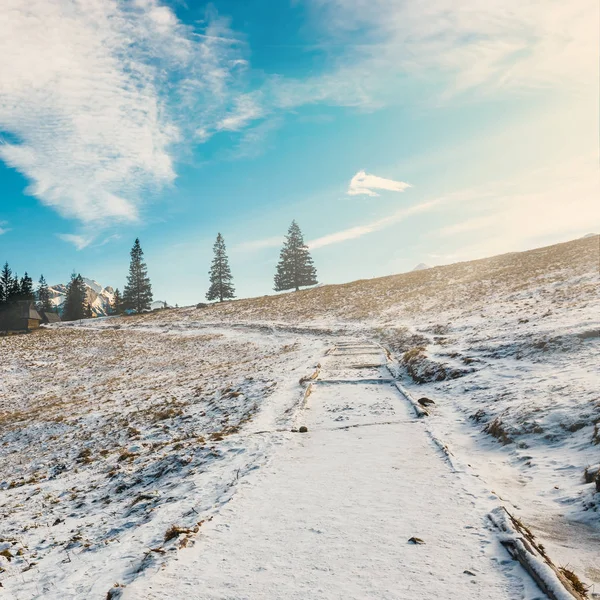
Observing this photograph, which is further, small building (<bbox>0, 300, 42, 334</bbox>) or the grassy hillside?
small building (<bbox>0, 300, 42, 334</bbox>)

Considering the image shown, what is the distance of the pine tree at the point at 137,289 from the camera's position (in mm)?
63156

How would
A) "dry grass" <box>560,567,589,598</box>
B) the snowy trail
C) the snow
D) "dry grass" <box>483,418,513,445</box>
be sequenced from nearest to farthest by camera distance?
1. "dry grass" <box>560,567,589,598</box>
2. the snowy trail
3. the snow
4. "dry grass" <box>483,418,513,445</box>

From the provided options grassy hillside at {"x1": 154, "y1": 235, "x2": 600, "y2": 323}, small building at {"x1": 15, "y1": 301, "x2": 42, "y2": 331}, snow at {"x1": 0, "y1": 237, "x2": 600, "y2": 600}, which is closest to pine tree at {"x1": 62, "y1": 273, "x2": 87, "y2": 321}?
small building at {"x1": 15, "y1": 301, "x2": 42, "y2": 331}

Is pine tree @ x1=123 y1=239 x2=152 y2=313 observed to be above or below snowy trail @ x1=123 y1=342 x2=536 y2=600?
above

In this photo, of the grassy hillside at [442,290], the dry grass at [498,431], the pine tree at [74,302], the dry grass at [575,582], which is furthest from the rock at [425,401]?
the pine tree at [74,302]

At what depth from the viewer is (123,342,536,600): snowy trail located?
3.38 m

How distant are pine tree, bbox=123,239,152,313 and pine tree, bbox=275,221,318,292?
23.0 m

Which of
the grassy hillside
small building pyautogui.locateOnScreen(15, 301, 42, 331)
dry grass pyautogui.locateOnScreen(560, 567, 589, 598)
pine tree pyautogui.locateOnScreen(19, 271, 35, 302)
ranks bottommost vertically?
dry grass pyautogui.locateOnScreen(560, 567, 589, 598)

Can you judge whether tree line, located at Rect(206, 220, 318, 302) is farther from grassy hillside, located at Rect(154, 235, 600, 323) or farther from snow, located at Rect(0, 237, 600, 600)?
snow, located at Rect(0, 237, 600, 600)

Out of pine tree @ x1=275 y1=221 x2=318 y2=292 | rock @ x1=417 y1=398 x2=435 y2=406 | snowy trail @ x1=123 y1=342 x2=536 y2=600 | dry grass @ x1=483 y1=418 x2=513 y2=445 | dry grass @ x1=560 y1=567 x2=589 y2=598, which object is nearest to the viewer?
dry grass @ x1=560 y1=567 x2=589 y2=598

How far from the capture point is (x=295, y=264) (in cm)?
6444

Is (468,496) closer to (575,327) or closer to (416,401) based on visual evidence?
(416,401)

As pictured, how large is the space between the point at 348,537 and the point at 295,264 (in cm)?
6089

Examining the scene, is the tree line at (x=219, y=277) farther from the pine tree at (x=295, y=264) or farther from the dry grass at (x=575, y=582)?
the dry grass at (x=575, y=582)
